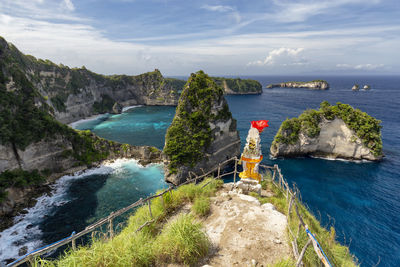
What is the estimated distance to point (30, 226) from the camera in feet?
78.4

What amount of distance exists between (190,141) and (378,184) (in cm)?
3162

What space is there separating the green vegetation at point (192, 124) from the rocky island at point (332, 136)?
1457cm

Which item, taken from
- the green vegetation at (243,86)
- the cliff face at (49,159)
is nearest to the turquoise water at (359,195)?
the cliff face at (49,159)

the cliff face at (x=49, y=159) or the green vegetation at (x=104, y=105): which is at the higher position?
the green vegetation at (x=104, y=105)

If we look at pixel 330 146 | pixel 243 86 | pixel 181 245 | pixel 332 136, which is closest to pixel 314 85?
pixel 243 86

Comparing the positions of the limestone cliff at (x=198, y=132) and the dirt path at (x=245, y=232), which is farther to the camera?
the limestone cliff at (x=198, y=132)

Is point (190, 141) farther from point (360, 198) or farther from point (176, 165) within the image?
point (360, 198)

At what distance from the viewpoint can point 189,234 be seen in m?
6.74

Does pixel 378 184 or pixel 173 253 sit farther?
pixel 378 184

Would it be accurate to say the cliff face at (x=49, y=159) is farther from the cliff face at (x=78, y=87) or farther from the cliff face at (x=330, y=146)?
the cliff face at (x=330, y=146)

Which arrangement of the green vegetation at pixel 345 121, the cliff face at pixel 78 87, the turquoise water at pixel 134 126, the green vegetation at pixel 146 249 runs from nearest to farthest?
1. the green vegetation at pixel 146 249
2. the green vegetation at pixel 345 121
3. the cliff face at pixel 78 87
4. the turquoise water at pixel 134 126

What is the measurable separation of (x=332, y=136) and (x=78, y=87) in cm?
9021

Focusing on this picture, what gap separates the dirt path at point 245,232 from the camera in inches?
272

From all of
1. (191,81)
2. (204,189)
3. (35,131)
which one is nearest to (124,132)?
(35,131)
